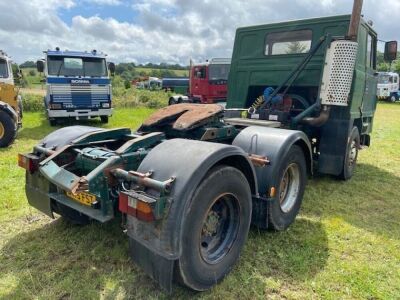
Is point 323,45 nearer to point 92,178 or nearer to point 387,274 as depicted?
point 387,274

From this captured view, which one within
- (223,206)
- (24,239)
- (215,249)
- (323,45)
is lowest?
(24,239)

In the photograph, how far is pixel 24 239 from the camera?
3.50 meters

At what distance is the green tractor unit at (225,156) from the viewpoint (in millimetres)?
2379

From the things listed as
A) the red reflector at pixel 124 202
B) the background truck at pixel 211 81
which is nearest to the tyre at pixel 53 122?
the background truck at pixel 211 81

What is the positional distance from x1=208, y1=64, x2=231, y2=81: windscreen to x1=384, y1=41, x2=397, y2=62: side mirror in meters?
13.3

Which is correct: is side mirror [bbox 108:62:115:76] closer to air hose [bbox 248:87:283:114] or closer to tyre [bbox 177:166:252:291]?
air hose [bbox 248:87:283:114]

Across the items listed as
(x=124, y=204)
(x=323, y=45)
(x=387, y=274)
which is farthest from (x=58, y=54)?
(x=387, y=274)

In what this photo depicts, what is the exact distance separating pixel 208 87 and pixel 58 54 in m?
9.53

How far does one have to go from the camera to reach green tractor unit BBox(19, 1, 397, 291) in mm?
2379

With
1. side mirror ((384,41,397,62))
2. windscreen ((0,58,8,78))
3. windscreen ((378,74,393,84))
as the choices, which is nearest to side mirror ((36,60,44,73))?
windscreen ((0,58,8,78))

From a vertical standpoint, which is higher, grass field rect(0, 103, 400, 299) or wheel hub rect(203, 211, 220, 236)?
wheel hub rect(203, 211, 220, 236)

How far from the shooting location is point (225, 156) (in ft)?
8.62

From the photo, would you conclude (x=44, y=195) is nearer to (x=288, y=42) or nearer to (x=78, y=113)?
(x=288, y=42)

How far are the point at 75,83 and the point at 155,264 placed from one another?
10105 mm
